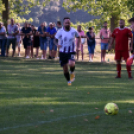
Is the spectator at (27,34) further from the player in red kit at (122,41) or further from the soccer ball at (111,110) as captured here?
the soccer ball at (111,110)

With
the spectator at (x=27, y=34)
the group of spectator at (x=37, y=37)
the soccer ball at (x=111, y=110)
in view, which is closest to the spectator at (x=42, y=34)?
the group of spectator at (x=37, y=37)

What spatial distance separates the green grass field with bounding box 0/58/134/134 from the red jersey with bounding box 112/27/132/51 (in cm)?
108

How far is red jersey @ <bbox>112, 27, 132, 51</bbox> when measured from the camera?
582 inches

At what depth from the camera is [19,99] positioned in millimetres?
9906

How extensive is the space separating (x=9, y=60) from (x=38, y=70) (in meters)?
5.22

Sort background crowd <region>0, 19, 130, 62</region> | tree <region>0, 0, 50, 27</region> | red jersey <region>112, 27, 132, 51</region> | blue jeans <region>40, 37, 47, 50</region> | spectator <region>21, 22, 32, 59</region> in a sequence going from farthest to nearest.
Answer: tree <region>0, 0, 50, 27</region> < blue jeans <region>40, 37, 47, 50</region> < spectator <region>21, 22, 32, 59</region> < background crowd <region>0, 19, 130, 62</region> < red jersey <region>112, 27, 132, 51</region>

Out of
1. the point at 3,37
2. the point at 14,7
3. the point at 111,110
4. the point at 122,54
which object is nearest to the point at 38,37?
the point at 3,37

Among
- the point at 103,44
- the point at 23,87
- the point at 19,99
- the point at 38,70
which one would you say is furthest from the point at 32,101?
the point at 103,44

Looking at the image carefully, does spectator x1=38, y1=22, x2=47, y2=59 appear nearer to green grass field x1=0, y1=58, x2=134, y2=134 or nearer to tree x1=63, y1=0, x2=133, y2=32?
green grass field x1=0, y1=58, x2=134, y2=134

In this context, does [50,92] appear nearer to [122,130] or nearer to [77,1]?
[122,130]

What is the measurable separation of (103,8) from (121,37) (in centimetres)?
1708

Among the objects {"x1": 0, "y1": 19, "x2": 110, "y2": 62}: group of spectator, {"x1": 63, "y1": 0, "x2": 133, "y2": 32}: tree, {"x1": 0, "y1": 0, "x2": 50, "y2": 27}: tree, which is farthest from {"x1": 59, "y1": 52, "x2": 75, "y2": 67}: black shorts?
{"x1": 0, "y1": 0, "x2": 50, "y2": 27}: tree

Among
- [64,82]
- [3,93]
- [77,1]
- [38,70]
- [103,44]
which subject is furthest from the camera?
[77,1]

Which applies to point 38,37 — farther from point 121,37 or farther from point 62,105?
point 62,105
